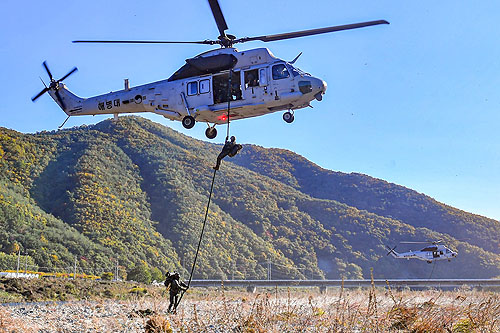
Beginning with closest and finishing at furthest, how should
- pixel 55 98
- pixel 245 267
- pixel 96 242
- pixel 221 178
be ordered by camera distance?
pixel 55 98, pixel 96 242, pixel 245 267, pixel 221 178

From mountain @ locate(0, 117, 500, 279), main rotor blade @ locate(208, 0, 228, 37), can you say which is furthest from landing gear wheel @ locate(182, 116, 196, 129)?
mountain @ locate(0, 117, 500, 279)

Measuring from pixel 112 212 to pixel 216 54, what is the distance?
63615 mm

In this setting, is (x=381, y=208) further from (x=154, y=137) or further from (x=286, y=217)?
(x=154, y=137)

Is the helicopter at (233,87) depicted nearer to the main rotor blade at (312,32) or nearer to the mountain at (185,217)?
the main rotor blade at (312,32)

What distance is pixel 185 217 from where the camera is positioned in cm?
7881

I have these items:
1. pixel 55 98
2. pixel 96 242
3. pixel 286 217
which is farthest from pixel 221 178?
pixel 55 98

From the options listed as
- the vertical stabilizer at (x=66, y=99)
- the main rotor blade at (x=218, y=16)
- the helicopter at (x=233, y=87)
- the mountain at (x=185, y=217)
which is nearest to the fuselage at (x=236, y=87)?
the helicopter at (x=233, y=87)

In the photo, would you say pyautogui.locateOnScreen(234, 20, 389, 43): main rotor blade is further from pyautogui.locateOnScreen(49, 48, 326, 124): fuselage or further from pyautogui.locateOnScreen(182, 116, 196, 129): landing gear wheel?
pyautogui.locateOnScreen(182, 116, 196, 129): landing gear wheel

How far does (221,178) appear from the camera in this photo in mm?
107250

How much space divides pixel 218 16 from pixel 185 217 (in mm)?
66134

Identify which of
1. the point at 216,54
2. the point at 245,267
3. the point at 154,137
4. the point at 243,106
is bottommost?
the point at 245,267

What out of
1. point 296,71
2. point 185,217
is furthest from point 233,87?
point 185,217

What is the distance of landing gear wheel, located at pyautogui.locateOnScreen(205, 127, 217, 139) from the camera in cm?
1611

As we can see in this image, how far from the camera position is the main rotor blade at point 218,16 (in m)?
13.7
